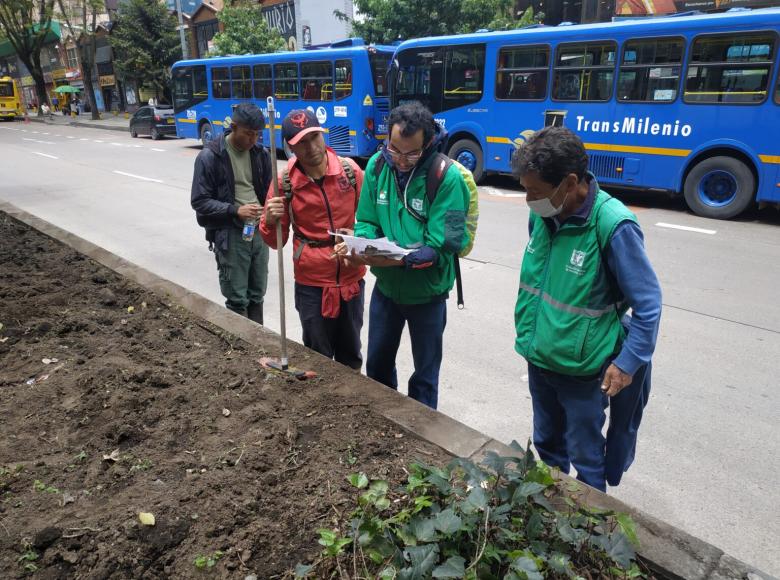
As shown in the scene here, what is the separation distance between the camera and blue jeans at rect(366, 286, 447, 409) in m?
3.09

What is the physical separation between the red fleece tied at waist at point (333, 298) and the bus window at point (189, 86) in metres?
18.5

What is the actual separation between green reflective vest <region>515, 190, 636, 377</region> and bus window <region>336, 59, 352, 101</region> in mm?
13586

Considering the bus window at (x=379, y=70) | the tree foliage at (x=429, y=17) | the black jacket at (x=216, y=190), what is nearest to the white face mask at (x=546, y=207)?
the black jacket at (x=216, y=190)

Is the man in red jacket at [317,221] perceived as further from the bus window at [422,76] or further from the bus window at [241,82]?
the bus window at [241,82]

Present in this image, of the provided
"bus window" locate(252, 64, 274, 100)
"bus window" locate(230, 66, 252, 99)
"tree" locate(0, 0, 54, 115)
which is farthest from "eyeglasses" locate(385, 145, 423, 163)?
"tree" locate(0, 0, 54, 115)

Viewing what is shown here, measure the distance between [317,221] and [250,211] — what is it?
2.45 feet

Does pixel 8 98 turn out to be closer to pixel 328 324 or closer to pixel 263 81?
pixel 263 81

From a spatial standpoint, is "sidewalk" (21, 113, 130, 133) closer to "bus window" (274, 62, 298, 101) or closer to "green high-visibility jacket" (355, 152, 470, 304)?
"bus window" (274, 62, 298, 101)

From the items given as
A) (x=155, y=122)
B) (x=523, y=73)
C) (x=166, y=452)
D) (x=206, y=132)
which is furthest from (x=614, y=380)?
(x=155, y=122)

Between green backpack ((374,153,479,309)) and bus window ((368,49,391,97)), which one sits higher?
bus window ((368,49,391,97))

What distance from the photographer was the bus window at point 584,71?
998 cm

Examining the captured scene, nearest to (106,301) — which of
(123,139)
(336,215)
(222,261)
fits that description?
(222,261)

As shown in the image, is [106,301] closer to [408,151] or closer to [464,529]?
[408,151]

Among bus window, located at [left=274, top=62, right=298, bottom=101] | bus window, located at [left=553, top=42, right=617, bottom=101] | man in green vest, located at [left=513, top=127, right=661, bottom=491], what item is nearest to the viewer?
man in green vest, located at [left=513, top=127, right=661, bottom=491]
